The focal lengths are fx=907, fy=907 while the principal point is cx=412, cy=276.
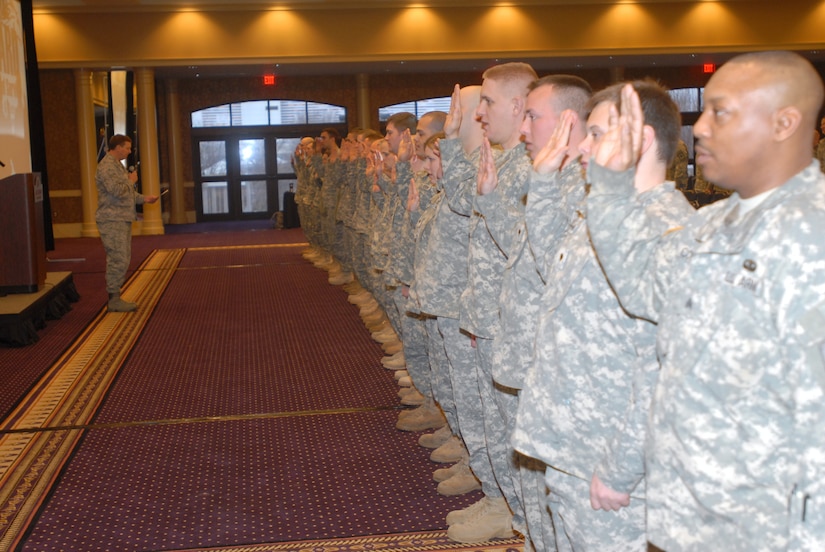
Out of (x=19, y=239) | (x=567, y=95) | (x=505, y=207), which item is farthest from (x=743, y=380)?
(x=19, y=239)

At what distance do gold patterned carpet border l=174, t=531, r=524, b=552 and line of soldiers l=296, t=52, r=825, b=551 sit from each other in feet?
0.16

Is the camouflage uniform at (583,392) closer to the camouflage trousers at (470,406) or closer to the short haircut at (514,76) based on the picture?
the short haircut at (514,76)

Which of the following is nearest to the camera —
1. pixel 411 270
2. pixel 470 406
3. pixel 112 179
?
pixel 470 406

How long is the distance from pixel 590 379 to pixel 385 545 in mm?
1423

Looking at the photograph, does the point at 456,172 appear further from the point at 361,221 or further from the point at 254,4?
the point at 254,4

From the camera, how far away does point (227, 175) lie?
17969mm

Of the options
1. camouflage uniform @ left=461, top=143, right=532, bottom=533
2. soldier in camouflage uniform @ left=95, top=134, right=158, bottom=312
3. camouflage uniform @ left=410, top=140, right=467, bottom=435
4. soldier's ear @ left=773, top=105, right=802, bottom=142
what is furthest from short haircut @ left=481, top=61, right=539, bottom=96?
soldier in camouflage uniform @ left=95, top=134, right=158, bottom=312

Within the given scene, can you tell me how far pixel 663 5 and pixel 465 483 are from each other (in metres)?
12.8

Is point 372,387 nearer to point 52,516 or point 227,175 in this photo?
point 52,516

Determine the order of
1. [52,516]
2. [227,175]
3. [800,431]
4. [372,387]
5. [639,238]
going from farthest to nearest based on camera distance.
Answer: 1. [227,175]
2. [372,387]
3. [52,516]
4. [639,238]
5. [800,431]

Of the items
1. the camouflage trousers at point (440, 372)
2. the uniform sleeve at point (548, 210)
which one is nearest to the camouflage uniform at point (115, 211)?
the camouflage trousers at point (440, 372)

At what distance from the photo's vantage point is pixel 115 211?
24.4 ft

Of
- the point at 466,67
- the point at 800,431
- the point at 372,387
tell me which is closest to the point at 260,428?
the point at 372,387

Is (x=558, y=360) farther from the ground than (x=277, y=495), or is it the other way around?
(x=558, y=360)
